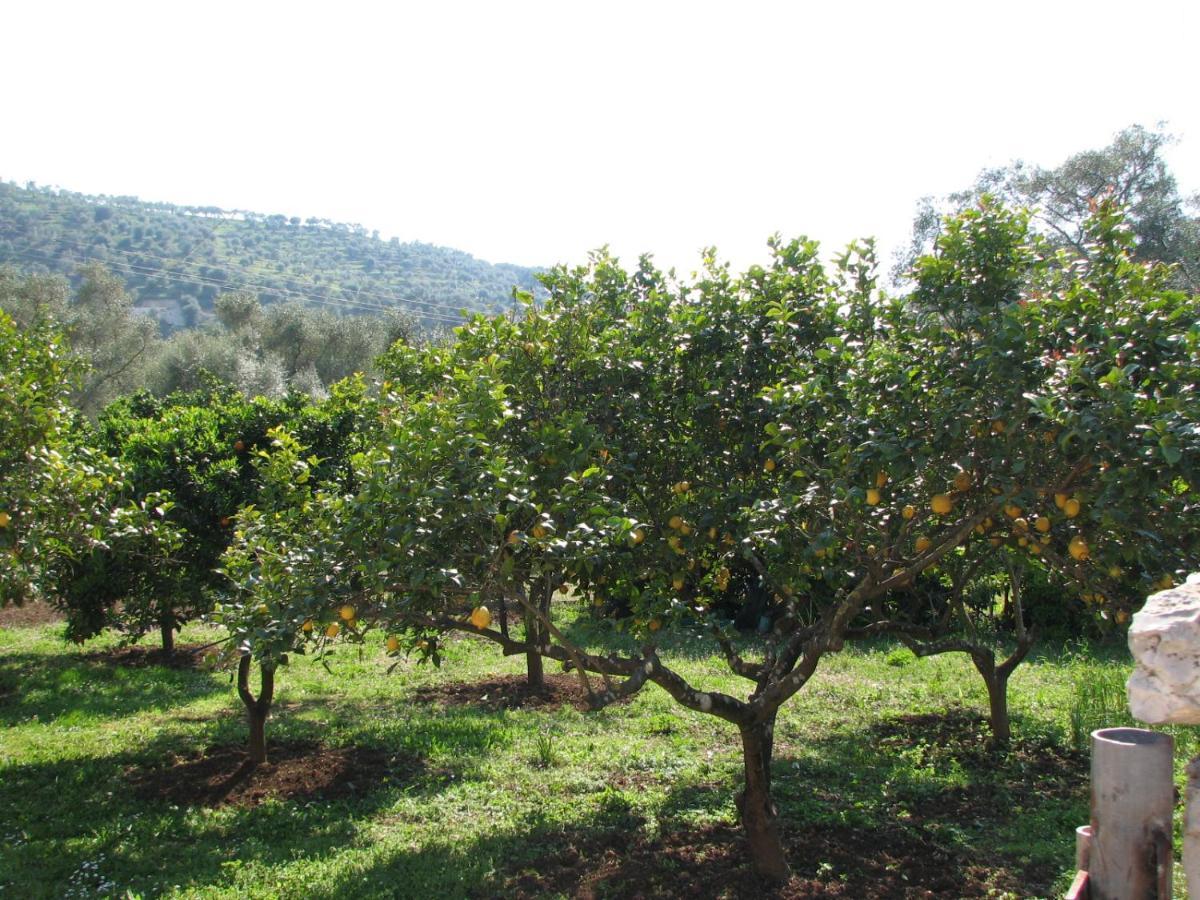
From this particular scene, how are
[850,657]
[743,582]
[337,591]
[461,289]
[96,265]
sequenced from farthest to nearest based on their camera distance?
[461,289] → [96,265] → [743,582] → [850,657] → [337,591]

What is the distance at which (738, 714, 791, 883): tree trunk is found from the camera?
16.4 ft

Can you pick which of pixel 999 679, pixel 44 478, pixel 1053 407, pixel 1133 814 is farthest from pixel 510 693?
pixel 1133 814

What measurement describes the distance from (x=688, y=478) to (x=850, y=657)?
724cm

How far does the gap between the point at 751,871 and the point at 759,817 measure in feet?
1.02

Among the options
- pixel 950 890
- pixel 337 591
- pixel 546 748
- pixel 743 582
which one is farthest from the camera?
pixel 743 582

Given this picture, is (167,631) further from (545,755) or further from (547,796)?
(547,796)


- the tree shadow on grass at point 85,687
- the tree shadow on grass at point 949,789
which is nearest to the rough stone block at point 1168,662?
the tree shadow on grass at point 949,789

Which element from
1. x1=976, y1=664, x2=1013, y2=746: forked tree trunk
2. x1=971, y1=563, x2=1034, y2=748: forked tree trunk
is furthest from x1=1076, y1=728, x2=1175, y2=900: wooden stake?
x1=976, y1=664, x2=1013, y2=746: forked tree trunk

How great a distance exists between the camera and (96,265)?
37344 mm

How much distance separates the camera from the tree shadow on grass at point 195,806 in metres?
5.54

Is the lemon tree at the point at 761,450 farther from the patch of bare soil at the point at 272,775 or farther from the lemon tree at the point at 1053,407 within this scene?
the patch of bare soil at the point at 272,775

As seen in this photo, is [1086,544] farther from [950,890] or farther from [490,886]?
[490,886]

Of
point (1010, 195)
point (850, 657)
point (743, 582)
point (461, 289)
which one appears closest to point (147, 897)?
point (850, 657)

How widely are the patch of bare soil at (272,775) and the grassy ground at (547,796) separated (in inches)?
2.7
